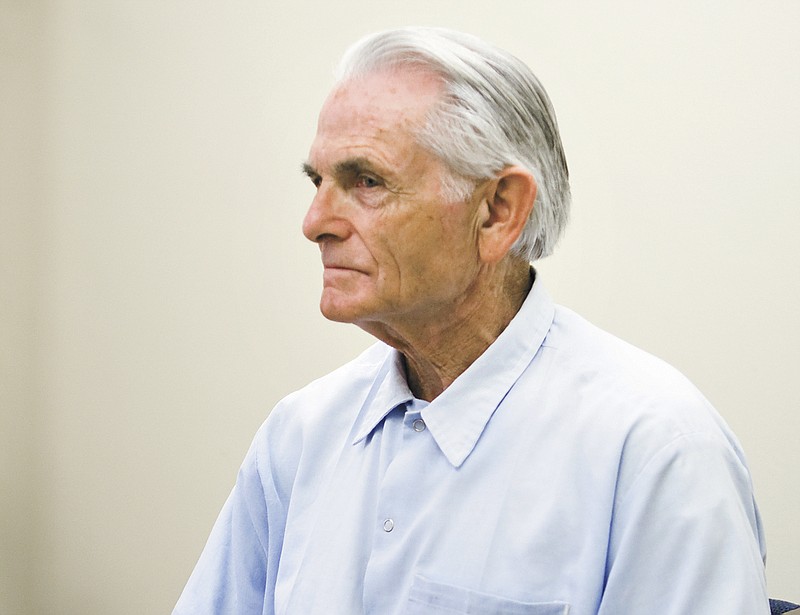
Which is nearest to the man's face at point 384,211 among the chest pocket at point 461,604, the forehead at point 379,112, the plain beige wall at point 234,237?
the forehead at point 379,112

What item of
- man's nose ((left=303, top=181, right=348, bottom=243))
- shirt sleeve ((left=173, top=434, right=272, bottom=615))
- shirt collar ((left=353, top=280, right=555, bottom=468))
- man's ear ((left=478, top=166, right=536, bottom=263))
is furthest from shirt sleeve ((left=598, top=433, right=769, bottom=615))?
shirt sleeve ((left=173, top=434, right=272, bottom=615))

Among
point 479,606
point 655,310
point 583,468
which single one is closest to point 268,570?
point 479,606

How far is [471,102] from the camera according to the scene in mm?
1097

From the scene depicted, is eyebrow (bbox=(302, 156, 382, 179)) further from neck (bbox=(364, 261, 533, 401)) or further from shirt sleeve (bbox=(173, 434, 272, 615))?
shirt sleeve (bbox=(173, 434, 272, 615))

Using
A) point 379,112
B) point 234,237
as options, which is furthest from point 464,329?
point 234,237

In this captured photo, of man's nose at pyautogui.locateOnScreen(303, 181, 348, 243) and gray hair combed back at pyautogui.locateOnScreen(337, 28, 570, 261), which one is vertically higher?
gray hair combed back at pyautogui.locateOnScreen(337, 28, 570, 261)

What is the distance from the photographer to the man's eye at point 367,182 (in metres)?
1.10

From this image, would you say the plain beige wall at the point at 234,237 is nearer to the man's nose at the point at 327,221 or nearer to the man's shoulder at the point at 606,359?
the man's shoulder at the point at 606,359

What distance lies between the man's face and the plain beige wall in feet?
3.42

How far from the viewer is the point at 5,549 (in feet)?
9.50

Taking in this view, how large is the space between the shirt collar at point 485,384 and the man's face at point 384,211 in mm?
94

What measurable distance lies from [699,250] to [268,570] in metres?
1.15

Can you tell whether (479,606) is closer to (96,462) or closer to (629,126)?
(629,126)

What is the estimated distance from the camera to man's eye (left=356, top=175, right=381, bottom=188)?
1.10 meters
